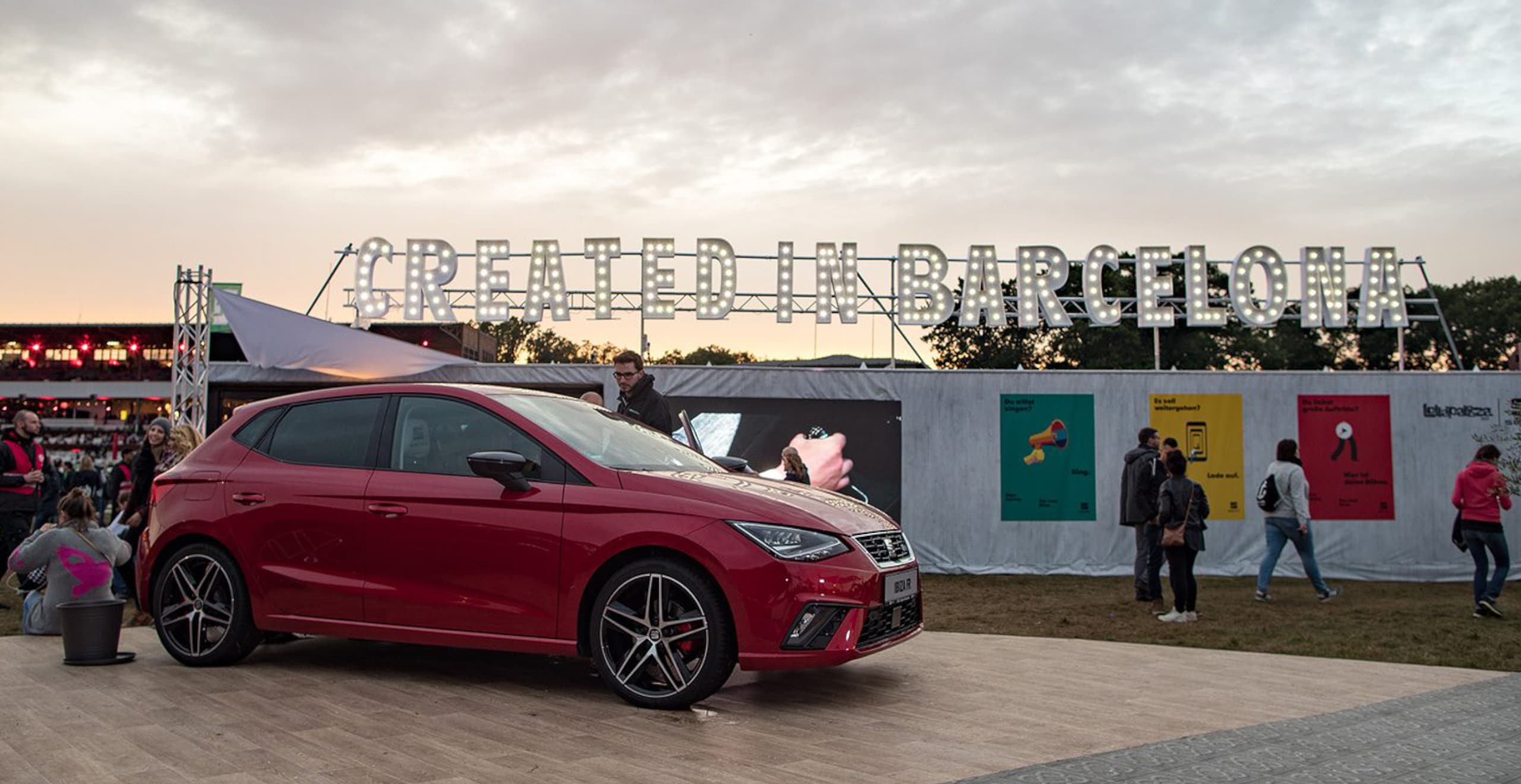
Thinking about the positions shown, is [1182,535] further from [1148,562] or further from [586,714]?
[586,714]

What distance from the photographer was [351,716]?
5.21 metres

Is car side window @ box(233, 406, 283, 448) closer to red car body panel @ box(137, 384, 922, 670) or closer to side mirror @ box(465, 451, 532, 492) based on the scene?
red car body panel @ box(137, 384, 922, 670)

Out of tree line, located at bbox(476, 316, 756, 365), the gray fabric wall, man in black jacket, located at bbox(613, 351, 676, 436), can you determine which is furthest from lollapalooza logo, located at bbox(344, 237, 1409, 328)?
tree line, located at bbox(476, 316, 756, 365)

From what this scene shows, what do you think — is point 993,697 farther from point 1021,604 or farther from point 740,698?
point 1021,604

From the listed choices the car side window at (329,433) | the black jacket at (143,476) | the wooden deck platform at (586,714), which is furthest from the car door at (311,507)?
the black jacket at (143,476)

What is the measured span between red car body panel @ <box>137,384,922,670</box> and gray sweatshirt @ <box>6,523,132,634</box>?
99 centimetres

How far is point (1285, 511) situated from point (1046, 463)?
134 inches

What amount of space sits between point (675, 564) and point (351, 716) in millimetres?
1557

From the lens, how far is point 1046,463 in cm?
1541

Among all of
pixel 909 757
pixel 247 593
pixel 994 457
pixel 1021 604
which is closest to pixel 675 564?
pixel 909 757

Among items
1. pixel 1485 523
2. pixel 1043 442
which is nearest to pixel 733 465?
pixel 1485 523

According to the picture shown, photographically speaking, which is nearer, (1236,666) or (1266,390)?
(1236,666)

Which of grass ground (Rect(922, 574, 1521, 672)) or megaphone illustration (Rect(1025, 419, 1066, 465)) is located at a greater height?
megaphone illustration (Rect(1025, 419, 1066, 465))

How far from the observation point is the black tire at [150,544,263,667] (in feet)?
21.1
